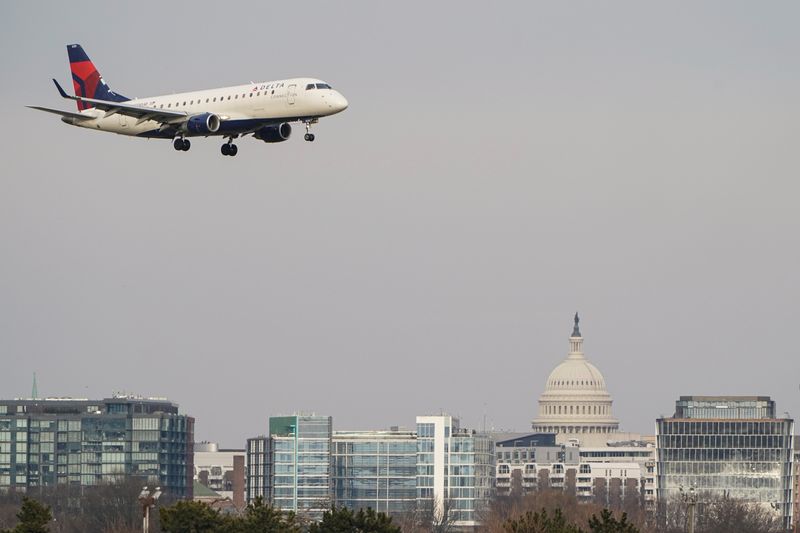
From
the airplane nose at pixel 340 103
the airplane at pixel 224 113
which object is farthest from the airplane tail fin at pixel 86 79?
the airplane nose at pixel 340 103

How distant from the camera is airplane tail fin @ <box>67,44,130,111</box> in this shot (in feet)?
569

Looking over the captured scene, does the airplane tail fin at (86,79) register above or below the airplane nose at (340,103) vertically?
above

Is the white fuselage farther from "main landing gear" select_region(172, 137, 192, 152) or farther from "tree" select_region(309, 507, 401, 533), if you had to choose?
"tree" select_region(309, 507, 401, 533)

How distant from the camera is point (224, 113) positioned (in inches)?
6137

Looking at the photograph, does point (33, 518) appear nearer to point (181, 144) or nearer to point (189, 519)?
point (189, 519)

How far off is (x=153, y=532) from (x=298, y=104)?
56.9 m

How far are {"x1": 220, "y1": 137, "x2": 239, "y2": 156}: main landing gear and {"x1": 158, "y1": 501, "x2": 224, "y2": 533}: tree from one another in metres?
27.3

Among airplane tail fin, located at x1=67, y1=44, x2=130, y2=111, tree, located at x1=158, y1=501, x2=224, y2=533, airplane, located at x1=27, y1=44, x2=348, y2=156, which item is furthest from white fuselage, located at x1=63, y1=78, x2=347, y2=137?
tree, located at x1=158, y1=501, x2=224, y2=533

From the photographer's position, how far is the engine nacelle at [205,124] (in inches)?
6053

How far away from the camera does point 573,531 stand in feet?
440

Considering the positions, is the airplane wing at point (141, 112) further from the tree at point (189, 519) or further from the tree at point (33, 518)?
the tree at point (33, 518)

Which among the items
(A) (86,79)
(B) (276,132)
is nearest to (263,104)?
(B) (276,132)

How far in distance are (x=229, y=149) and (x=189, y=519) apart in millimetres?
29331

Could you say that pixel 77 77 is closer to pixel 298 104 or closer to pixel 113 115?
pixel 113 115
